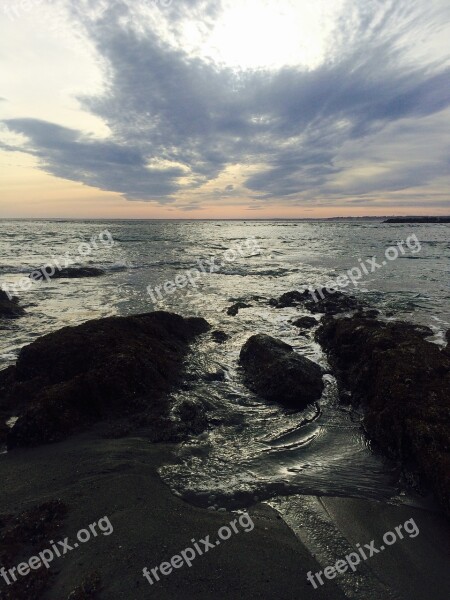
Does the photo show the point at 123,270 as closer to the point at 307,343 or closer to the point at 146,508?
the point at 307,343

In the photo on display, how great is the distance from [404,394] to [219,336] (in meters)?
6.30

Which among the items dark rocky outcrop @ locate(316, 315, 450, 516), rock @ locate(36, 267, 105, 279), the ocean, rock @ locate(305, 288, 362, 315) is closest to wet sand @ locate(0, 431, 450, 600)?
the ocean

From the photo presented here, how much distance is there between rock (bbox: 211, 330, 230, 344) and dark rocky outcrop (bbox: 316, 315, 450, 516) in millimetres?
3454

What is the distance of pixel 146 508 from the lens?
4.50 meters

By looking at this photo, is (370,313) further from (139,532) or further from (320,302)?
(139,532)

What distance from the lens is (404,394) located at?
6266 millimetres

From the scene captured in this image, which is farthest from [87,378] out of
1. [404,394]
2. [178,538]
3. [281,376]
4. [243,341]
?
[404,394]

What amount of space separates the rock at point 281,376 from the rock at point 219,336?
221cm

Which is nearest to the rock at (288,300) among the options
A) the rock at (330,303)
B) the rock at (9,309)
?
the rock at (330,303)

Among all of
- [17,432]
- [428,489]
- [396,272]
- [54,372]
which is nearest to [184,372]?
[54,372]

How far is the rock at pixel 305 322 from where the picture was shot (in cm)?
1310

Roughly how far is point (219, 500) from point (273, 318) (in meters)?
9.98

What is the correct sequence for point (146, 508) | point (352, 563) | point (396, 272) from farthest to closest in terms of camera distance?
point (396, 272) < point (146, 508) < point (352, 563)

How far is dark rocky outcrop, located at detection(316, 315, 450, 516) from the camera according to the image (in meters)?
5.06
